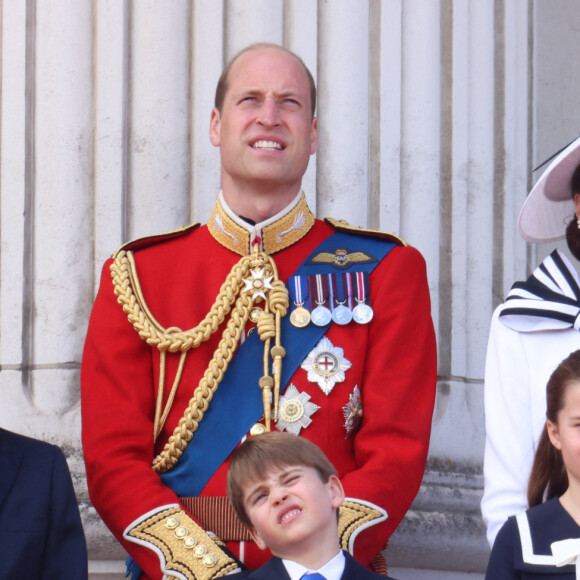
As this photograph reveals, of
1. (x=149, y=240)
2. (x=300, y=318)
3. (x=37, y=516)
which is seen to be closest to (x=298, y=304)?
(x=300, y=318)

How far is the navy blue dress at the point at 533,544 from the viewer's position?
2.96 m

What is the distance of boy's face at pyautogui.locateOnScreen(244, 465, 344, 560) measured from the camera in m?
3.05

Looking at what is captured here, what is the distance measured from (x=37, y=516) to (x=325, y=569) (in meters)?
0.63

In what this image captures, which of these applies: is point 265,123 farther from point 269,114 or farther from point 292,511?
point 292,511

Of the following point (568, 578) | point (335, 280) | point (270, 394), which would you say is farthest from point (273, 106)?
point (568, 578)

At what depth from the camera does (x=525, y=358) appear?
11.6 feet

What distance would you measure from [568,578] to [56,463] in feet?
3.73

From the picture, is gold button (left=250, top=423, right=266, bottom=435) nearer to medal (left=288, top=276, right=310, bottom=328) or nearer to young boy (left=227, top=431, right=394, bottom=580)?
medal (left=288, top=276, right=310, bottom=328)

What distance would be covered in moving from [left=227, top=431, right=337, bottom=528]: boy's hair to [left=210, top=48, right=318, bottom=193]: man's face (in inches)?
36.1

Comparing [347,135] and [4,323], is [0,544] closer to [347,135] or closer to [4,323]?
[4,323]

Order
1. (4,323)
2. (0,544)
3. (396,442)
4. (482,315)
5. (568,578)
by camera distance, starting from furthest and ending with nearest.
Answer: (482,315) → (4,323) → (396,442) → (0,544) → (568,578)

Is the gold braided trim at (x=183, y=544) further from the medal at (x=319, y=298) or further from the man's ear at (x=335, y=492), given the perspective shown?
the medal at (x=319, y=298)

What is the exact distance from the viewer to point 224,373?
376cm

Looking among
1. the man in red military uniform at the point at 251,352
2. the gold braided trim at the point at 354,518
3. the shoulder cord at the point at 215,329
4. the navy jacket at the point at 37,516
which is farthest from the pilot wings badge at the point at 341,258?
the navy jacket at the point at 37,516
